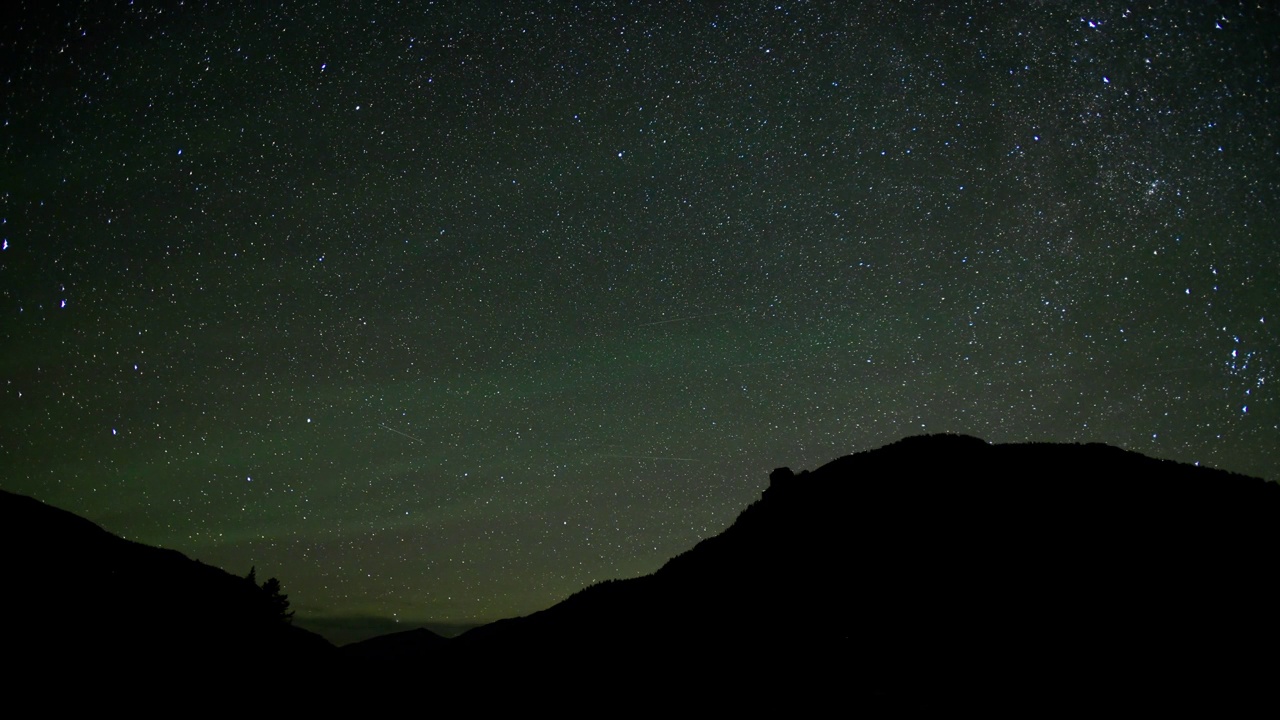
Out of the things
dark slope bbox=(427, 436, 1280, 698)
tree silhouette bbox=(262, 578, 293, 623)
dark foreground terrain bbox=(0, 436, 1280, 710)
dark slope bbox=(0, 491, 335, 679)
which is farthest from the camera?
tree silhouette bbox=(262, 578, 293, 623)

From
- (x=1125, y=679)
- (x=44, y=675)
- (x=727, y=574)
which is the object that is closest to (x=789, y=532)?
(x=727, y=574)

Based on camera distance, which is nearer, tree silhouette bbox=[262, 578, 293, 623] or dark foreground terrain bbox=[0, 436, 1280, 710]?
dark foreground terrain bbox=[0, 436, 1280, 710]

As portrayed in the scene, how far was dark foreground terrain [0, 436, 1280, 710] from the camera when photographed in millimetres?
15023

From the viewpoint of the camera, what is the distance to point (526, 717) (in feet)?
62.1

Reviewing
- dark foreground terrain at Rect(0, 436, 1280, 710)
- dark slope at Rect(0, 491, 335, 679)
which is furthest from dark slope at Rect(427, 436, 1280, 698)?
dark slope at Rect(0, 491, 335, 679)

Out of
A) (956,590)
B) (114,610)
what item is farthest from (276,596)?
(956,590)

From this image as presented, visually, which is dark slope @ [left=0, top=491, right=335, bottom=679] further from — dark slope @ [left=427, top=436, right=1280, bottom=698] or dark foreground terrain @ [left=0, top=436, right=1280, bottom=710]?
dark slope @ [left=427, top=436, right=1280, bottom=698]

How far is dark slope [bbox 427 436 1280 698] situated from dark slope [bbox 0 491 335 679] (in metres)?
9.95

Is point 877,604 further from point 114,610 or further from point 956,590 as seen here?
point 114,610

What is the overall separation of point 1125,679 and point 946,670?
3364 mm

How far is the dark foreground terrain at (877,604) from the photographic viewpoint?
49.3 feet

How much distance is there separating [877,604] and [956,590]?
100 inches

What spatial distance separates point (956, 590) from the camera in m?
21.5

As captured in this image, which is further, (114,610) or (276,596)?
(276,596)
